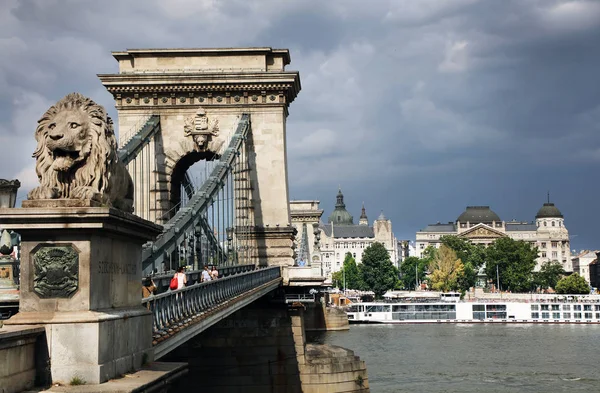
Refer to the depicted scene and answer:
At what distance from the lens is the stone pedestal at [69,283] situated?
9461 mm

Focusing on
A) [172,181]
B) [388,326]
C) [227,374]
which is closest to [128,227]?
[227,374]

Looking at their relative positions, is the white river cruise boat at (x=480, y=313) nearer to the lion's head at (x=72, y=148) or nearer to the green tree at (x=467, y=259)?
the green tree at (x=467, y=259)

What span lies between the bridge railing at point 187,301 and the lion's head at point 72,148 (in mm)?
2632

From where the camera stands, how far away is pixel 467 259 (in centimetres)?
17138

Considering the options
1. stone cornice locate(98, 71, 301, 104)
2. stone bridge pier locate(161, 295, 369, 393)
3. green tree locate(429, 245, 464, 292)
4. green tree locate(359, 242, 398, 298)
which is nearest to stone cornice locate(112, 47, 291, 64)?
stone cornice locate(98, 71, 301, 104)

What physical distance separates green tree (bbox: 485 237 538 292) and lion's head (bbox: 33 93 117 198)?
15159 centimetres

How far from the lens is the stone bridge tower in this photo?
1518 inches

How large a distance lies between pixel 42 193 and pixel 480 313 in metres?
99.9

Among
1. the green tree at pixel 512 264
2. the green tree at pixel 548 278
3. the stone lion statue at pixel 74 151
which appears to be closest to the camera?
the stone lion statue at pixel 74 151

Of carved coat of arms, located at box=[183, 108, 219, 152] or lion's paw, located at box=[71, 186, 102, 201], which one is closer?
lion's paw, located at box=[71, 186, 102, 201]

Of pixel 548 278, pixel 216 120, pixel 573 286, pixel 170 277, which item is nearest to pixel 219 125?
pixel 216 120

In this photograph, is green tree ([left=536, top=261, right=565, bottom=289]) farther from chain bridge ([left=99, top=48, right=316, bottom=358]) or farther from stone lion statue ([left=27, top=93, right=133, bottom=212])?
stone lion statue ([left=27, top=93, right=133, bottom=212])

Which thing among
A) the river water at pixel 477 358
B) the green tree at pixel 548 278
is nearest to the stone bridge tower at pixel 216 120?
the river water at pixel 477 358

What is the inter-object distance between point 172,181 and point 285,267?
21.3ft
